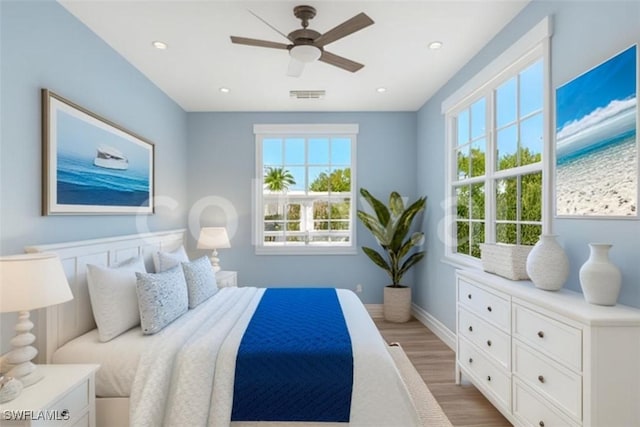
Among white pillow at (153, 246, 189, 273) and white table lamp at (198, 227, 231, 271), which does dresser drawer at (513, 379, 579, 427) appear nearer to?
white pillow at (153, 246, 189, 273)

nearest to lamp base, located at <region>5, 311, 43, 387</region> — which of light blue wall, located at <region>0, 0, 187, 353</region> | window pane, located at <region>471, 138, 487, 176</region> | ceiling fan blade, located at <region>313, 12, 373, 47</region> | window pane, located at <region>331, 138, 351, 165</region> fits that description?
light blue wall, located at <region>0, 0, 187, 353</region>

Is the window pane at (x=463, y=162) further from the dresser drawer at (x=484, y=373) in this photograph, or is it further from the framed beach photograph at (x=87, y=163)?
the framed beach photograph at (x=87, y=163)

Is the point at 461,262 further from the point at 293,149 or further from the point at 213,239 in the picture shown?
the point at 213,239

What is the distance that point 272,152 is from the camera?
482 cm

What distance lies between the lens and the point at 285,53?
3.00m

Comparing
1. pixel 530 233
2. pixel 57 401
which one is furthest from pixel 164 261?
pixel 530 233

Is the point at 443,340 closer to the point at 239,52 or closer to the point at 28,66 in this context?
the point at 239,52

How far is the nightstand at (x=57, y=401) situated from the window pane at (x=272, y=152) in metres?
3.40

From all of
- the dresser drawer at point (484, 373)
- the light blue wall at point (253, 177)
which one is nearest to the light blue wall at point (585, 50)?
the dresser drawer at point (484, 373)

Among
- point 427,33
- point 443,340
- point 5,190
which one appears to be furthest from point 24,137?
point 443,340

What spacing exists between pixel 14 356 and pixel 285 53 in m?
2.75

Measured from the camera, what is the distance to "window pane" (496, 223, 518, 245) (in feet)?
8.83

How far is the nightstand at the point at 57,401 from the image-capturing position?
1.41 m

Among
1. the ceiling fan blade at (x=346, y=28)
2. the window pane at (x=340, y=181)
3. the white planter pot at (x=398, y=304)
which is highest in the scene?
the ceiling fan blade at (x=346, y=28)
